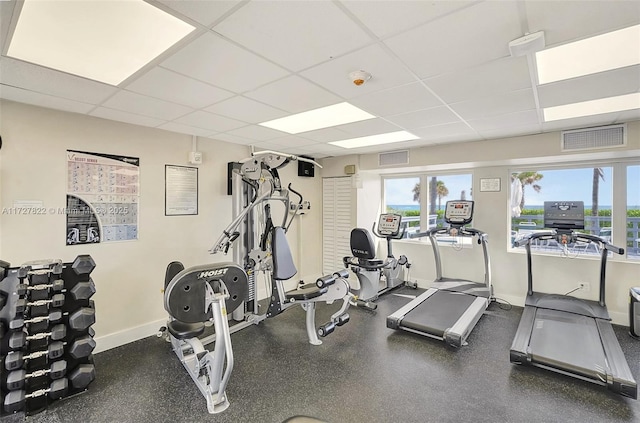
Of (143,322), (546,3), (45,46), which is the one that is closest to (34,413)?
(143,322)

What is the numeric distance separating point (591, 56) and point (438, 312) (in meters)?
2.82

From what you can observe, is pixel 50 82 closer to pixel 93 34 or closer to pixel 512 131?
pixel 93 34

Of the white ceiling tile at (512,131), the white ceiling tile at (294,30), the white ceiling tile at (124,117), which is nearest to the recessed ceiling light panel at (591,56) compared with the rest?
the white ceiling tile at (294,30)

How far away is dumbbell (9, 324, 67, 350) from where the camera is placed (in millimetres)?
2068

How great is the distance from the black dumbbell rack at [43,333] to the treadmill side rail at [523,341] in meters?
3.54

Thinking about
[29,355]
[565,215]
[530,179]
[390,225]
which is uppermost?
[530,179]

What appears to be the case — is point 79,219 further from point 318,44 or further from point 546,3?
point 546,3

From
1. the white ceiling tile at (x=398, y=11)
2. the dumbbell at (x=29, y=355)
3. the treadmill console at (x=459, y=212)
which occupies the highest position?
the white ceiling tile at (x=398, y=11)

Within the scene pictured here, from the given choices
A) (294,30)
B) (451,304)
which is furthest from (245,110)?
(451,304)

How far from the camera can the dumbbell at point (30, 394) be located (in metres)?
2.04

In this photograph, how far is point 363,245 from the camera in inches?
167

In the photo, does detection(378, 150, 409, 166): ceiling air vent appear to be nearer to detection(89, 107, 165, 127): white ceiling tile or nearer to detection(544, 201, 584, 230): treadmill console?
detection(544, 201, 584, 230): treadmill console

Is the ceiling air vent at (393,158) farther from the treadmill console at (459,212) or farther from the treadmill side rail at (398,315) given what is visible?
the treadmill side rail at (398,315)

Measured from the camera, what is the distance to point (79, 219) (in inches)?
113
